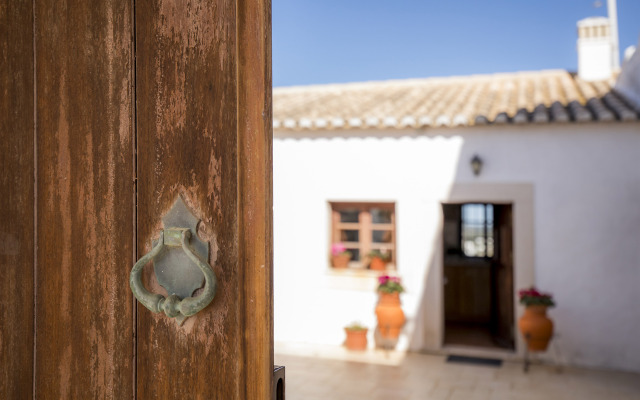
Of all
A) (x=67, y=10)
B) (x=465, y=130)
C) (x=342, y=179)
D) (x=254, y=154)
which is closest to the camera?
(x=254, y=154)

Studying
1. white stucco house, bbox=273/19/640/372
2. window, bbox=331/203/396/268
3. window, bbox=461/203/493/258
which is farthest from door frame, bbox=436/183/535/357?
window, bbox=461/203/493/258

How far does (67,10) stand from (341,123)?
658 centimetres

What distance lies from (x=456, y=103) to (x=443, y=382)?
389cm

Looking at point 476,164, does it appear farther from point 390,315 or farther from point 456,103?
point 390,315

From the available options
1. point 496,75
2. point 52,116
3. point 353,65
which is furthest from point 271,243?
point 353,65

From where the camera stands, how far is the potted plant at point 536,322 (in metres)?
6.39

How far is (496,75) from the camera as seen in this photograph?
389 inches

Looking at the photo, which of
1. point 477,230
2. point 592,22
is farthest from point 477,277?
point 592,22

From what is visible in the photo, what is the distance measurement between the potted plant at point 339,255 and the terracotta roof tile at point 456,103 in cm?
161

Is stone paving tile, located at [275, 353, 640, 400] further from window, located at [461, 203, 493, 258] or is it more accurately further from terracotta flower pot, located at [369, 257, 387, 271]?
window, located at [461, 203, 493, 258]

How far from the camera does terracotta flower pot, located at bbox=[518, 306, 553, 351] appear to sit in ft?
21.0

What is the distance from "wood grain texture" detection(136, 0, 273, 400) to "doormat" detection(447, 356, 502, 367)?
6457 millimetres

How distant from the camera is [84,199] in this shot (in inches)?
37.4

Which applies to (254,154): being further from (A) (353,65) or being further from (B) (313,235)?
(A) (353,65)
